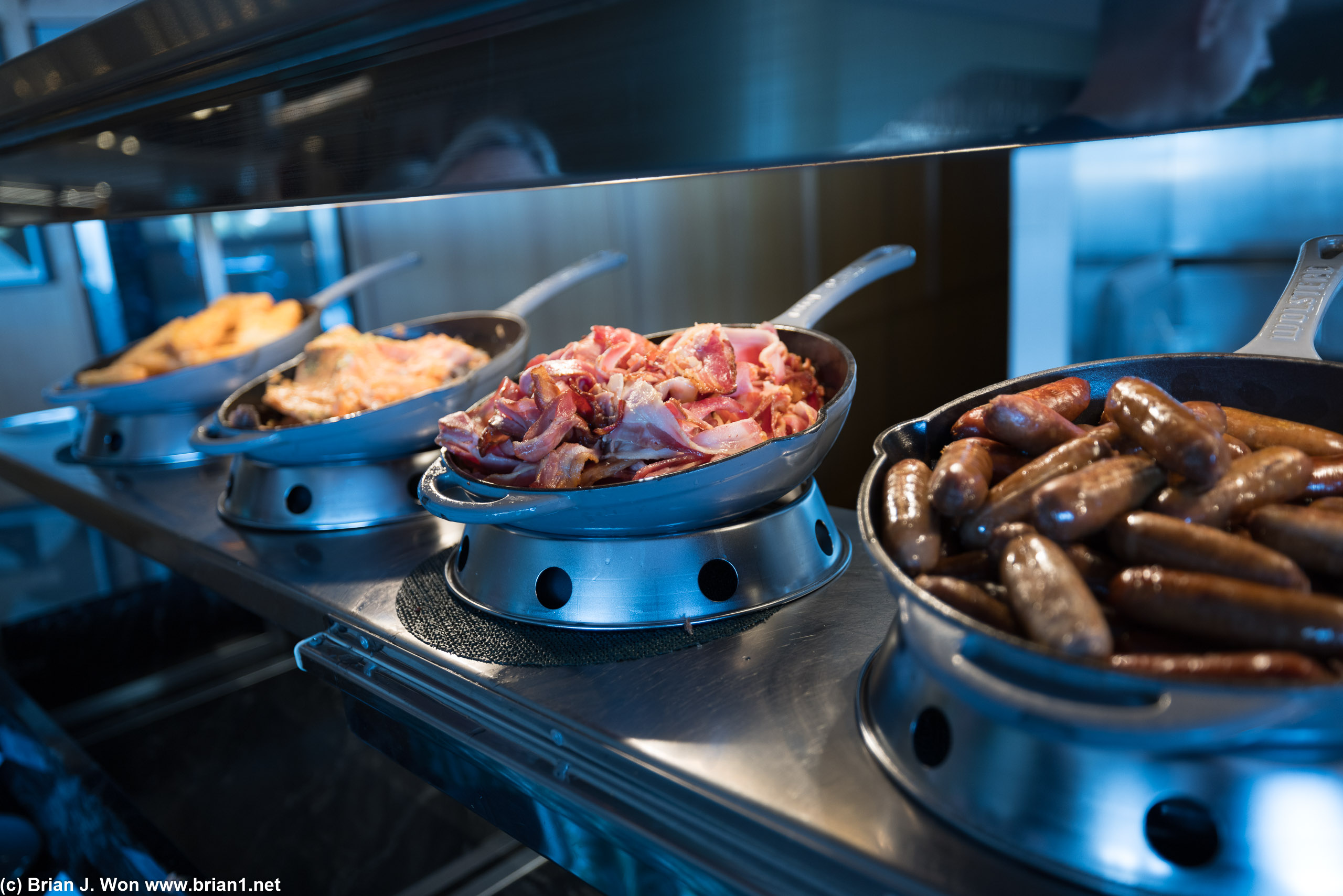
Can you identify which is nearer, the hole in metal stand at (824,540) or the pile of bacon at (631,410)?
the pile of bacon at (631,410)

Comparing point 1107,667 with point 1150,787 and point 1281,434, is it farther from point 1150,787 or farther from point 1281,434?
point 1281,434

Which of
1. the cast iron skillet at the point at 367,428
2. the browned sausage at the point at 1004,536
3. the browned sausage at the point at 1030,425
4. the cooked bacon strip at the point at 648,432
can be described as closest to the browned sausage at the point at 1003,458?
the browned sausage at the point at 1030,425

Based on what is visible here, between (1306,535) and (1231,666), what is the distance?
0.17 m

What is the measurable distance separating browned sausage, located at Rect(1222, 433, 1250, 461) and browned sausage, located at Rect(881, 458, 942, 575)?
0.27 m

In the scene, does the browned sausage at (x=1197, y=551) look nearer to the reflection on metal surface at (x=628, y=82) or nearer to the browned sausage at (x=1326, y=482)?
the browned sausage at (x=1326, y=482)

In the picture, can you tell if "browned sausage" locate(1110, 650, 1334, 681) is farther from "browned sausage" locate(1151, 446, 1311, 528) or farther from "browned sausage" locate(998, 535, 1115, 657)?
"browned sausage" locate(1151, 446, 1311, 528)

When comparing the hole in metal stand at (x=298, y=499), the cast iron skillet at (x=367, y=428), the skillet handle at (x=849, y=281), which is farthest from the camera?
the hole in metal stand at (x=298, y=499)

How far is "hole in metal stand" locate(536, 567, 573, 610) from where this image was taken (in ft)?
3.71

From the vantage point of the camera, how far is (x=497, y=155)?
879 millimetres

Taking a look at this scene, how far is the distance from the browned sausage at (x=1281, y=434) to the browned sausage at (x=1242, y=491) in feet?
0.22

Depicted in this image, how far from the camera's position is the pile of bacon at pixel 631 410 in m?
1.09

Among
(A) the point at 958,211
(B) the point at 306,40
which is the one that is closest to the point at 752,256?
(A) the point at 958,211

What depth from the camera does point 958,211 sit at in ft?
10.3

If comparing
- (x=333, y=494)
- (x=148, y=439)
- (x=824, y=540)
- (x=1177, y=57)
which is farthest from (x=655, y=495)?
(x=148, y=439)
